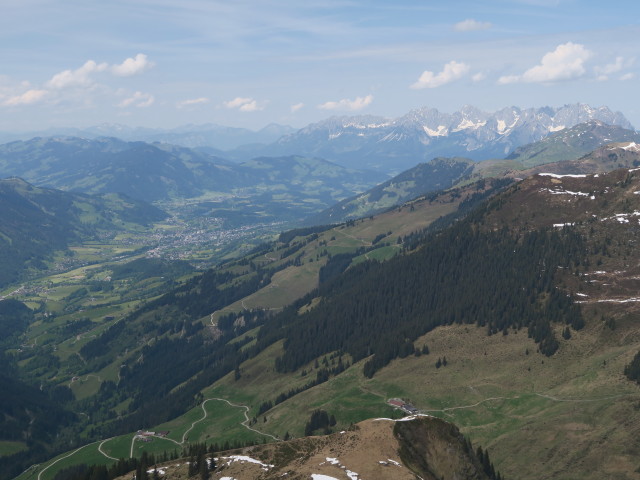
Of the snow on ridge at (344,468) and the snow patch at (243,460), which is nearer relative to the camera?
the snow on ridge at (344,468)

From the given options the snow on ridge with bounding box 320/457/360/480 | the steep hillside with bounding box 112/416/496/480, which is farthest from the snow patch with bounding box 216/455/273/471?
the snow on ridge with bounding box 320/457/360/480

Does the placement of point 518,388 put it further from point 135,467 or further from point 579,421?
point 135,467

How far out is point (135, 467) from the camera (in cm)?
13575

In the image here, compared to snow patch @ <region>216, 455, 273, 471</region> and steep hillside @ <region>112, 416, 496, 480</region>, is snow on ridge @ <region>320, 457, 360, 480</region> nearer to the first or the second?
steep hillside @ <region>112, 416, 496, 480</region>

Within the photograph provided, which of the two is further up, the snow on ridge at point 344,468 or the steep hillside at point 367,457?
the snow on ridge at point 344,468

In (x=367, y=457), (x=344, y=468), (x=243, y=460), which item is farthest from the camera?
(x=243, y=460)

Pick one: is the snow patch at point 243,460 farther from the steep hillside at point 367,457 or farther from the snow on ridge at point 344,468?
the snow on ridge at point 344,468

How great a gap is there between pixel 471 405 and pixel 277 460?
305 ft

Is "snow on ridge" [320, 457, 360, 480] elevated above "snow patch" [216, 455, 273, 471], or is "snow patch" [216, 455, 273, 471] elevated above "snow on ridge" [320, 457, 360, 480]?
"snow on ridge" [320, 457, 360, 480]

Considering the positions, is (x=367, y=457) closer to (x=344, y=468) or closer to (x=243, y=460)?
(x=344, y=468)

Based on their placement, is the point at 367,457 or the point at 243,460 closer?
the point at 367,457

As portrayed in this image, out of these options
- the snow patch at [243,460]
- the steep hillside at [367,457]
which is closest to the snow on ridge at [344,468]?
the steep hillside at [367,457]

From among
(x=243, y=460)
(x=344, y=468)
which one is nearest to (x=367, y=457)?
(x=344, y=468)

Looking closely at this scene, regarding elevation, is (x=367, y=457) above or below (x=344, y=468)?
below
